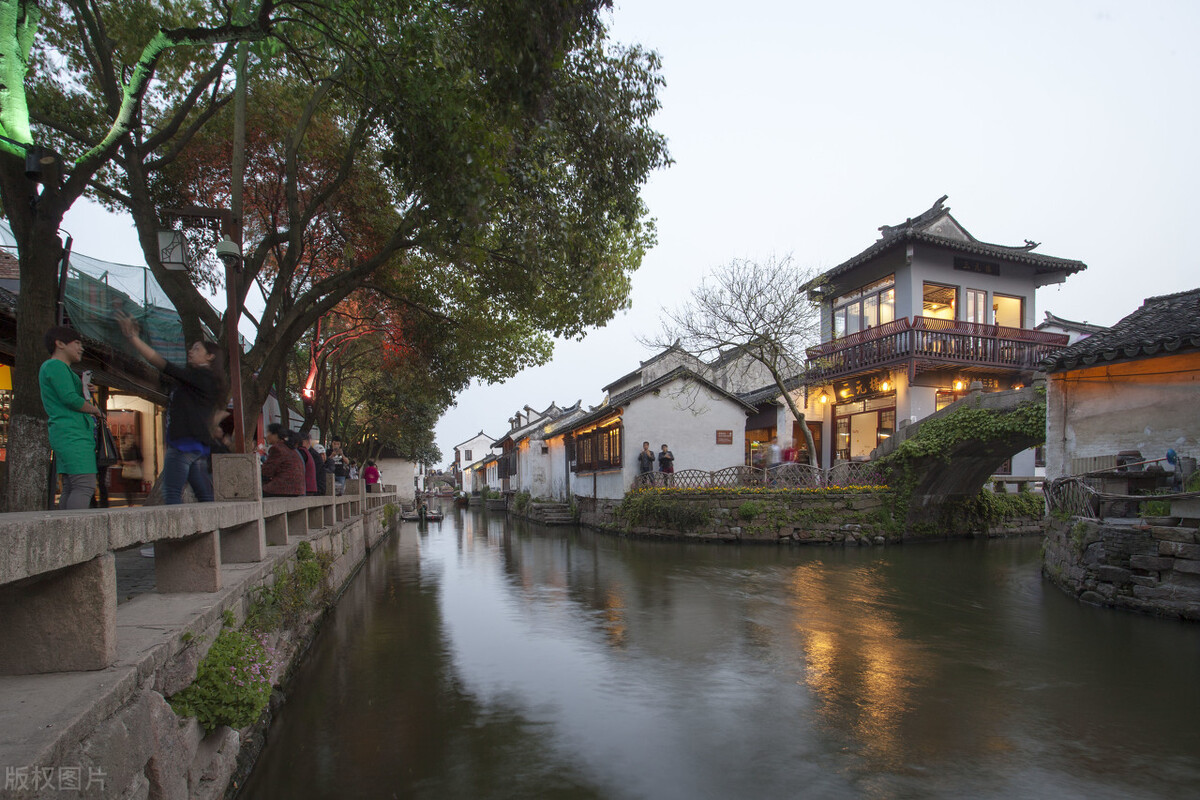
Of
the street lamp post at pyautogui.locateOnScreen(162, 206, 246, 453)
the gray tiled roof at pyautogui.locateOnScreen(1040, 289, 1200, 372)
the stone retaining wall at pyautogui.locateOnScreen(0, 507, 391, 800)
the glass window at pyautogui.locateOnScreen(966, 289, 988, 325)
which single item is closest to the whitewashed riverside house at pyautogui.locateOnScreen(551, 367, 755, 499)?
the glass window at pyautogui.locateOnScreen(966, 289, 988, 325)

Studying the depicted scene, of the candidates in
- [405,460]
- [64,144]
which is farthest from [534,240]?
Answer: [405,460]

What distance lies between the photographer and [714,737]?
4781 millimetres

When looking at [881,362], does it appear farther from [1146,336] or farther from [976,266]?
[1146,336]

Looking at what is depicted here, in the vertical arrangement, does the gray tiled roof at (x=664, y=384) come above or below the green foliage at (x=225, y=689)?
above

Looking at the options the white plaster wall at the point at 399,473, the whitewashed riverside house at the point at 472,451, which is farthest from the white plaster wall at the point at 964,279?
the whitewashed riverside house at the point at 472,451

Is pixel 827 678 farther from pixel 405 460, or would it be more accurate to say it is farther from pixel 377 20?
pixel 405 460

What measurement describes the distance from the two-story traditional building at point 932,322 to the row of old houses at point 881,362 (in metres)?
0.04

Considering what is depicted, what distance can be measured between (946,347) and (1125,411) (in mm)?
9670

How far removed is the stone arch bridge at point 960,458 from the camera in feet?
51.8

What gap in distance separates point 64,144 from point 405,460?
36155 millimetres

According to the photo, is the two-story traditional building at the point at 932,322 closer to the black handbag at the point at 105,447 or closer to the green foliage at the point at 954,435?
the green foliage at the point at 954,435

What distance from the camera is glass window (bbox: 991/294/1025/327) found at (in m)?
21.9

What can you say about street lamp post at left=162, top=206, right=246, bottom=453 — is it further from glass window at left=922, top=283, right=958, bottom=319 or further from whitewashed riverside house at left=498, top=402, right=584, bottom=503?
whitewashed riverside house at left=498, top=402, right=584, bottom=503

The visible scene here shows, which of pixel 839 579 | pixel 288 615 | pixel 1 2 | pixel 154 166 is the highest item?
pixel 1 2
